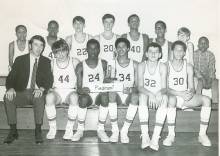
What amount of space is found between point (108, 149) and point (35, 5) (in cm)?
80

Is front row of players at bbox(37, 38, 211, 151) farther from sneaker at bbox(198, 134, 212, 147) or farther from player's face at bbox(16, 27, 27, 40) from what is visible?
player's face at bbox(16, 27, 27, 40)

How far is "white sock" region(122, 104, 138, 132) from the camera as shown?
6.36 ft

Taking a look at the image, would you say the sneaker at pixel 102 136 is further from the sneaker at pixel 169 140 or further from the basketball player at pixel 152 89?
the sneaker at pixel 169 140

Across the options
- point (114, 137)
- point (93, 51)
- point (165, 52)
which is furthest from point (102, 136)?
point (165, 52)

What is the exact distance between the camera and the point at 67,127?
196 centimetres

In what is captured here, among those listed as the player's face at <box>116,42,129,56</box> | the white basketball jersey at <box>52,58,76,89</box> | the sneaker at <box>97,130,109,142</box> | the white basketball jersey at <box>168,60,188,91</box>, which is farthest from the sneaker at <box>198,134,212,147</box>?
the white basketball jersey at <box>52,58,76,89</box>

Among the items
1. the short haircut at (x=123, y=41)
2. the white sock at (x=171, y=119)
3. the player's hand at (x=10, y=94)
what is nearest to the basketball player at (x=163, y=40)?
the short haircut at (x=123, y=41)

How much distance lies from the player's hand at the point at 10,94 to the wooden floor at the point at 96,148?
190mm

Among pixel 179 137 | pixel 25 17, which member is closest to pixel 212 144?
pixel 179 137

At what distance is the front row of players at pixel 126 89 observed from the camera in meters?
1.93

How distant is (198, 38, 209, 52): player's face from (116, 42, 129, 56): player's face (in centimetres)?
37

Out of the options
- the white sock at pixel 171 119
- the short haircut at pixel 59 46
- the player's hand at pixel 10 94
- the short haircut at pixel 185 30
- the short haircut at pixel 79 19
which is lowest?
the white sock at pixel 171 119

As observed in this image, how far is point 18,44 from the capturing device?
1.95m

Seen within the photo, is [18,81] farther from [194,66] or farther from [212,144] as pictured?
[212,144]
